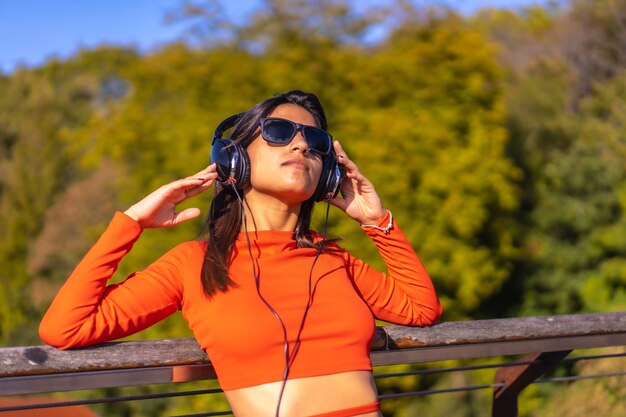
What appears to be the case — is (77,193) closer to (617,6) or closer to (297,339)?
(617,6)

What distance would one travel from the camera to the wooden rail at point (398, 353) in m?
2.14

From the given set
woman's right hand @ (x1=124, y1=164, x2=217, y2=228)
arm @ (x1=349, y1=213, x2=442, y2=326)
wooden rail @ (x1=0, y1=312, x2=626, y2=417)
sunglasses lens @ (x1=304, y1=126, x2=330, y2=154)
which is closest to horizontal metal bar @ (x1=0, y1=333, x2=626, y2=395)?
wooden rail @ (x1=0, y1=312, x2=626, y2=417)

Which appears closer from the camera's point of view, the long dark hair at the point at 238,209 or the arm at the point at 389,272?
the long dark hair at the point at 238,209

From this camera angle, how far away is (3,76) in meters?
33.4

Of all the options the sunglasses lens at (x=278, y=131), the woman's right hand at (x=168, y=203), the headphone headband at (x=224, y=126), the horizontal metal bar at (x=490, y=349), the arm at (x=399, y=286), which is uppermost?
the headphone headband at (x=224, y=126)

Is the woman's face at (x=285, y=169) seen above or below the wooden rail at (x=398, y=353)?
above

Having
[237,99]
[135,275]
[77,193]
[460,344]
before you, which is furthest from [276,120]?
[77,193]

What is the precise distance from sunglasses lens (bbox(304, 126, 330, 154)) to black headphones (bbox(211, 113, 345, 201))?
0.14ft

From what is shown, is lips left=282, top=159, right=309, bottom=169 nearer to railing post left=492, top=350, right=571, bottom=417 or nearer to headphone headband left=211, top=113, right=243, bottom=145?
headphone headband left=211, top=113, right=243, bottom=145

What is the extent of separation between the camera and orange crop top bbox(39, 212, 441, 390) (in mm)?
2195

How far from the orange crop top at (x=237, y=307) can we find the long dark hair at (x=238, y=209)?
4cm

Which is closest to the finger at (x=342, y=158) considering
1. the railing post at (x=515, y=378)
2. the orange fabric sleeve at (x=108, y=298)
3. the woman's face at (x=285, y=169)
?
the woman's face at (x=285, y=169)

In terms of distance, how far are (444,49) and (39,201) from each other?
48.7 ft

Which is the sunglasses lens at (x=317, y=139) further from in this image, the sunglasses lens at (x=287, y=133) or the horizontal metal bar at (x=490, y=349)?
the horizontal metal bar at (x=490, y=349)
